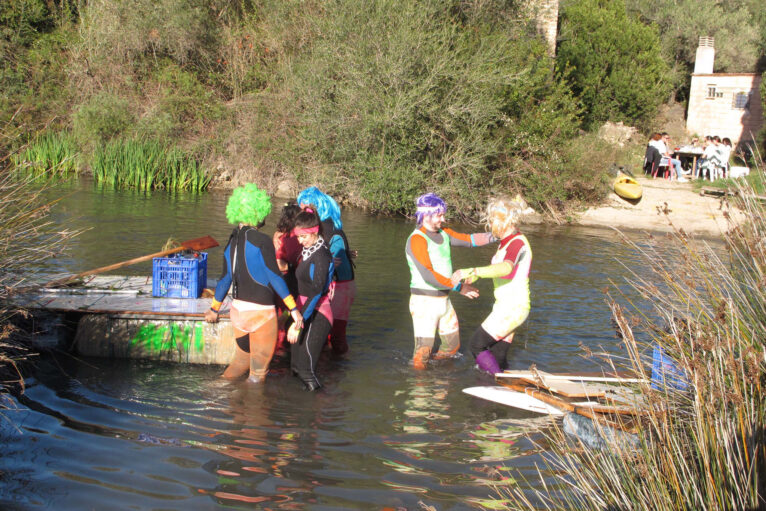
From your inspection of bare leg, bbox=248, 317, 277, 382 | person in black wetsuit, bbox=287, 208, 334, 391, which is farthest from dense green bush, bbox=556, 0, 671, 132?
bare leg, bbox=248, 317, 277, 382

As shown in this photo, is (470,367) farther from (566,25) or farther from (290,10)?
(566,25)

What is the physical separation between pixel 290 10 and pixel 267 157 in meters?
6.34

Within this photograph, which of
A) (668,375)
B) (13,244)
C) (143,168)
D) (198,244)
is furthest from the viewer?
(143,168)


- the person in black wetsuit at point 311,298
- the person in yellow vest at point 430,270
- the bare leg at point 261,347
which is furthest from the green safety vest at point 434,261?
the bare leg at point 261,347

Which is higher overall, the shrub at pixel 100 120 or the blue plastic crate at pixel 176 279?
the shrub at pixel 100 120

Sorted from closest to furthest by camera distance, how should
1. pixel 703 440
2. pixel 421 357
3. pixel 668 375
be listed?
pixel 703 440 → pixel 668 375 → pixel 421 357

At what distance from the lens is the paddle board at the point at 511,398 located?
666 cm

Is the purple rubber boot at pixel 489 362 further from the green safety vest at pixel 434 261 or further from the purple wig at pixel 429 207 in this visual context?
the purple wig at pixel 429 207

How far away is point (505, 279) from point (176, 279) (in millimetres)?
3772

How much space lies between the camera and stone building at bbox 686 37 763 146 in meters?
34.9

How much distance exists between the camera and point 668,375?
4988mm

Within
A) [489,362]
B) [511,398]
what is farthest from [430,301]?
[511,398]

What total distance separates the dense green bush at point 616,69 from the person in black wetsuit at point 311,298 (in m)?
30.8

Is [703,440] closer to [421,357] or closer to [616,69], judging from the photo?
[421,357]
